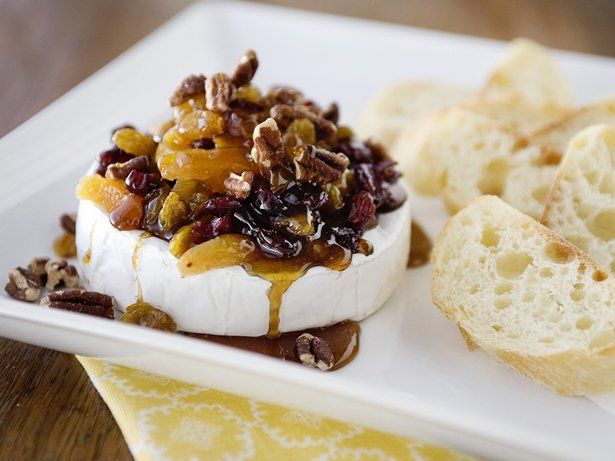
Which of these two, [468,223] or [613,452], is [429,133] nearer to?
[468,223]

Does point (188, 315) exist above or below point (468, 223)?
below

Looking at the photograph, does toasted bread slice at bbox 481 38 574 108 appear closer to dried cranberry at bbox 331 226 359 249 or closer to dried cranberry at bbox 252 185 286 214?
dried cranberry at bbox 331 226 359 249

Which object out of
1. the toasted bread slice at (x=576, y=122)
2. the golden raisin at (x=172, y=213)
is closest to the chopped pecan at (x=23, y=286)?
the golden raisin at (x=172, y=213)

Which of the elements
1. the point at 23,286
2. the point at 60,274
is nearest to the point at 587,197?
the point at 60,274

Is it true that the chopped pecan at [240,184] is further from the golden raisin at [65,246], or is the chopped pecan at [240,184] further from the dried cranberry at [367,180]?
the golden raisin at [65,246]

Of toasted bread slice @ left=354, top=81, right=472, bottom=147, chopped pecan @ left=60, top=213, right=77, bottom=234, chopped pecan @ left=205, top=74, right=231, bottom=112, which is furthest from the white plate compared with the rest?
chopped pecan @ left=205, top=74, right=231, bottom=112

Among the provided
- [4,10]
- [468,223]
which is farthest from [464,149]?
[4,10]
